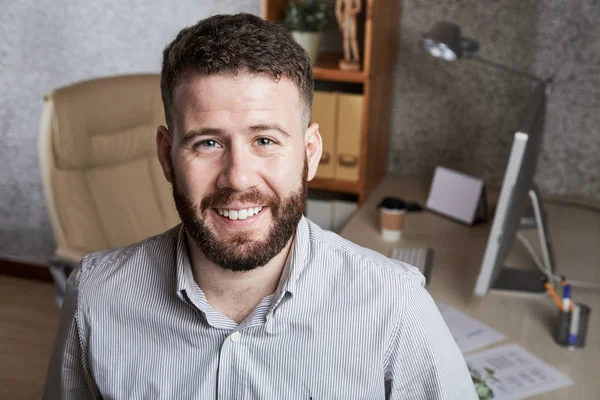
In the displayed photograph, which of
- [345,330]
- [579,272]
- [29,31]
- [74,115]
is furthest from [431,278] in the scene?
[29,31]

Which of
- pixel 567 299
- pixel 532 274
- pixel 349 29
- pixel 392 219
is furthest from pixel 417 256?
pixel 349 29

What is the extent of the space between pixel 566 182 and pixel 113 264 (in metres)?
1.69

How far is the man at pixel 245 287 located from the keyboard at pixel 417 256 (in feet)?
2.37

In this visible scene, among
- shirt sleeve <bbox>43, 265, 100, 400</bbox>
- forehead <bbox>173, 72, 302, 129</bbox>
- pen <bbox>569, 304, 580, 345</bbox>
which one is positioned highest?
forehead <bbox>173, 72, 302, 129</bbox>

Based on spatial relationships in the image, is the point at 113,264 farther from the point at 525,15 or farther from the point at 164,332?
the point at 525,15

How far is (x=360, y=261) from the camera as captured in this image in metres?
1.08

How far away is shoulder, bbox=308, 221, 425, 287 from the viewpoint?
1.07 m

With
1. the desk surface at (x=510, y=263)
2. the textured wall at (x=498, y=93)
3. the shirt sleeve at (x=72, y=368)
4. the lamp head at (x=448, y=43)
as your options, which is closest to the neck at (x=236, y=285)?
the shirt sleeve at (x=72, y=368)

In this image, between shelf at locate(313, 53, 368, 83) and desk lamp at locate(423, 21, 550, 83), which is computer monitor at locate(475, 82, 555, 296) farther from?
shelf at locate(313, 53, 368, 83)

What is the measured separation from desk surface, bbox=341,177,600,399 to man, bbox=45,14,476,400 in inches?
19.0

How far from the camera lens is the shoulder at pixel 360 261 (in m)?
1.07

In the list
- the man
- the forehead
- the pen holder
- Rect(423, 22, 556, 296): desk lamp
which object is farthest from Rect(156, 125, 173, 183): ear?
the pen holder

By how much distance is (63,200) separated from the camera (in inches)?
70.6

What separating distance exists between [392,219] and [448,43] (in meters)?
0.52
